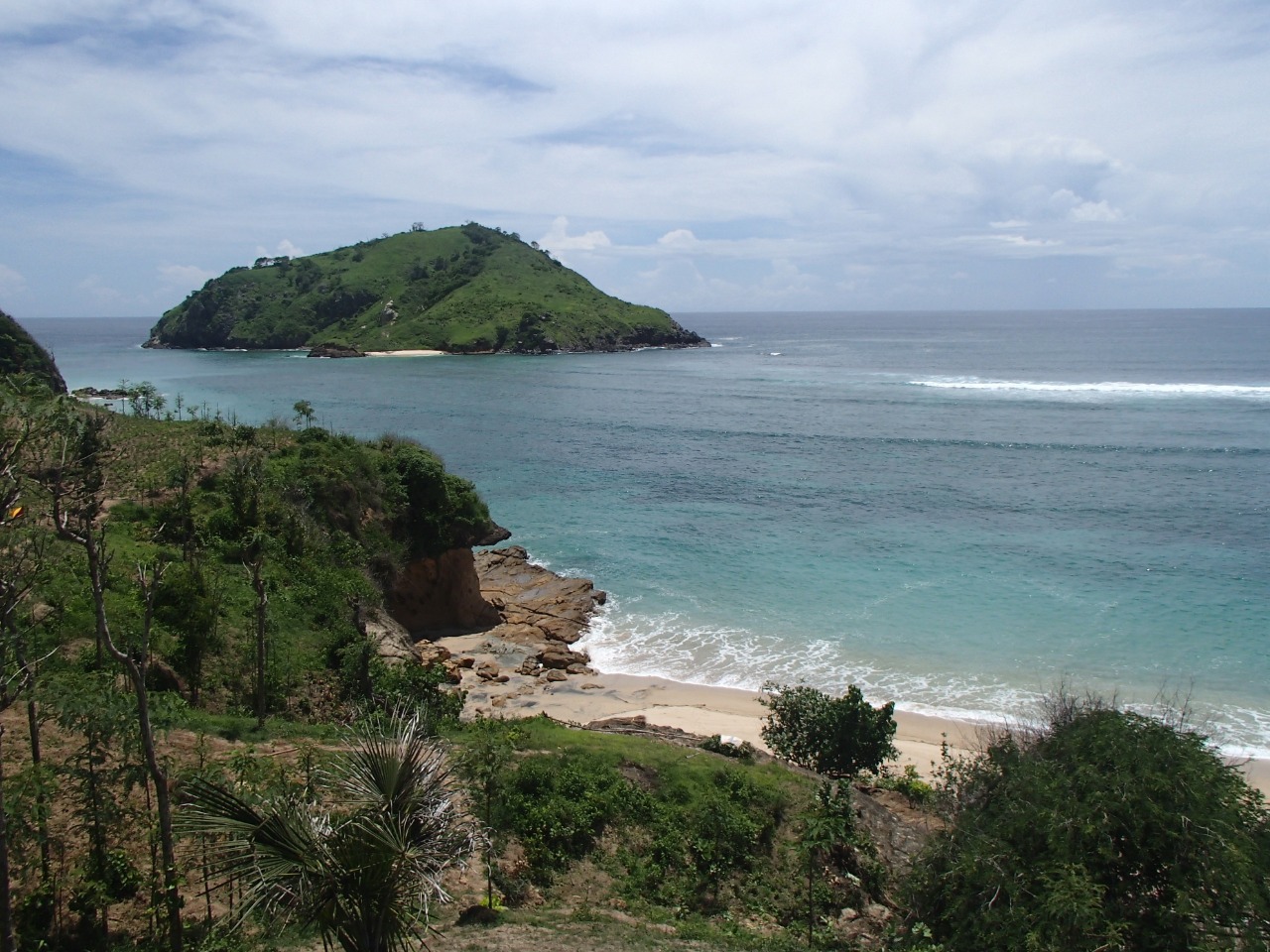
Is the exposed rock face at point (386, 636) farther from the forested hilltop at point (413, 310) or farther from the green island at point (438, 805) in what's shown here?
the forested hilltop at point (413, 310)

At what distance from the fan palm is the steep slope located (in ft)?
135

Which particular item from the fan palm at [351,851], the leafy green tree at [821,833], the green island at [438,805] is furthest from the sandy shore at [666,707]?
the fan palm at [351,851]

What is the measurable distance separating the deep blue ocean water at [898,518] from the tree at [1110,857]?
12907mm

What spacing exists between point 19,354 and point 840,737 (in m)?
44.6

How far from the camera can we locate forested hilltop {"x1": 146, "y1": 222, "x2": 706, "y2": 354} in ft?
478

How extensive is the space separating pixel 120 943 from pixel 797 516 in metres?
37.9

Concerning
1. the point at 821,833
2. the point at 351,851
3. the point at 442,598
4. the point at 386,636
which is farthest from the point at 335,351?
the point at 351,851

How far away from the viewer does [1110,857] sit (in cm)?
1145

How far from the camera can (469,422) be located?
240 ft

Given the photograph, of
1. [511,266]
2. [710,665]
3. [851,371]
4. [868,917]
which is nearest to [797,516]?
[710,665]

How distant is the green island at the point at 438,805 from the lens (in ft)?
24.9

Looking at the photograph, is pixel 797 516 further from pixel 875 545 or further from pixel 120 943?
pixel 120 943

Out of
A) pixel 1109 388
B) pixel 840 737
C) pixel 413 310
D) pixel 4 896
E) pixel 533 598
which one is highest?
pixel 413 310

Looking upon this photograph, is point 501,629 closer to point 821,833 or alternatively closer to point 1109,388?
point 821,833
